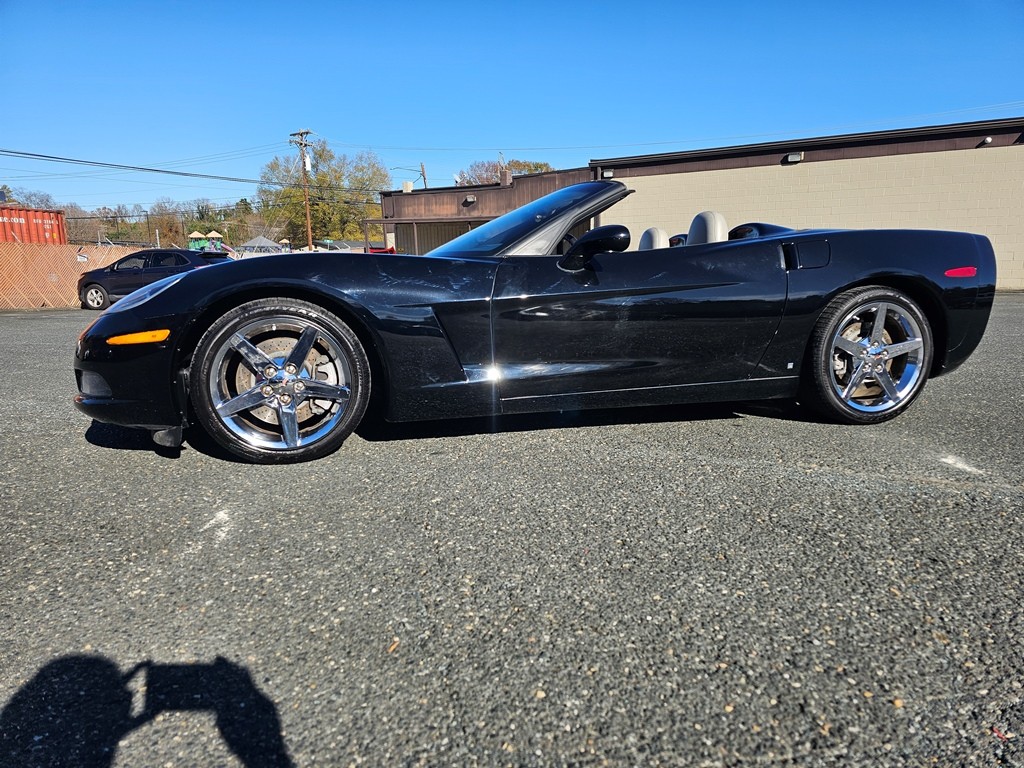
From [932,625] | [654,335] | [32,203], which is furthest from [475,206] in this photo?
[32,203]

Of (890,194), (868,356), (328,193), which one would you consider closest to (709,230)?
(868,356)

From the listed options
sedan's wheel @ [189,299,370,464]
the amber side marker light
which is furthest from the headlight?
sedan's wheel @ [189,299,370,464]

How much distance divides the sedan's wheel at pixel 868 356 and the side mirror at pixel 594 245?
1115 mm

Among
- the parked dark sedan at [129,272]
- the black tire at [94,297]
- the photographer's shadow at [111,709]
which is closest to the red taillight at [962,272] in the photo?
the photographer's shadow at [111,709]

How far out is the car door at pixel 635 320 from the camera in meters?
2.76

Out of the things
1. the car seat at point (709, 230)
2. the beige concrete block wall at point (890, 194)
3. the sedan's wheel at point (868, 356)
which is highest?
the beige concrete block wall at point (890, 194)

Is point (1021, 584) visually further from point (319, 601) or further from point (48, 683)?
point (48, 683)

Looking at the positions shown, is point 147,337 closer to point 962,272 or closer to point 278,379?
point 278,379

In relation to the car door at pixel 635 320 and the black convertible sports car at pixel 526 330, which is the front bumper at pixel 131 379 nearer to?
the black convertible sports car at pixel 526 330

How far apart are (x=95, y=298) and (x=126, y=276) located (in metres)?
1.01

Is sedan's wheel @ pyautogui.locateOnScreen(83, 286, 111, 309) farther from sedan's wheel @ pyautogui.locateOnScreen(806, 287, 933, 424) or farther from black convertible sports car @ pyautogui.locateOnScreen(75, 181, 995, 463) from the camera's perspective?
sedan's wheel @ pyautogui.locateOnScreen(806, 287, 933, 424)

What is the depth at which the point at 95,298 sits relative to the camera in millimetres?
15859

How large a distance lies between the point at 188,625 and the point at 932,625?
1.76 metres

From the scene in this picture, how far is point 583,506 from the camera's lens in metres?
2.19
